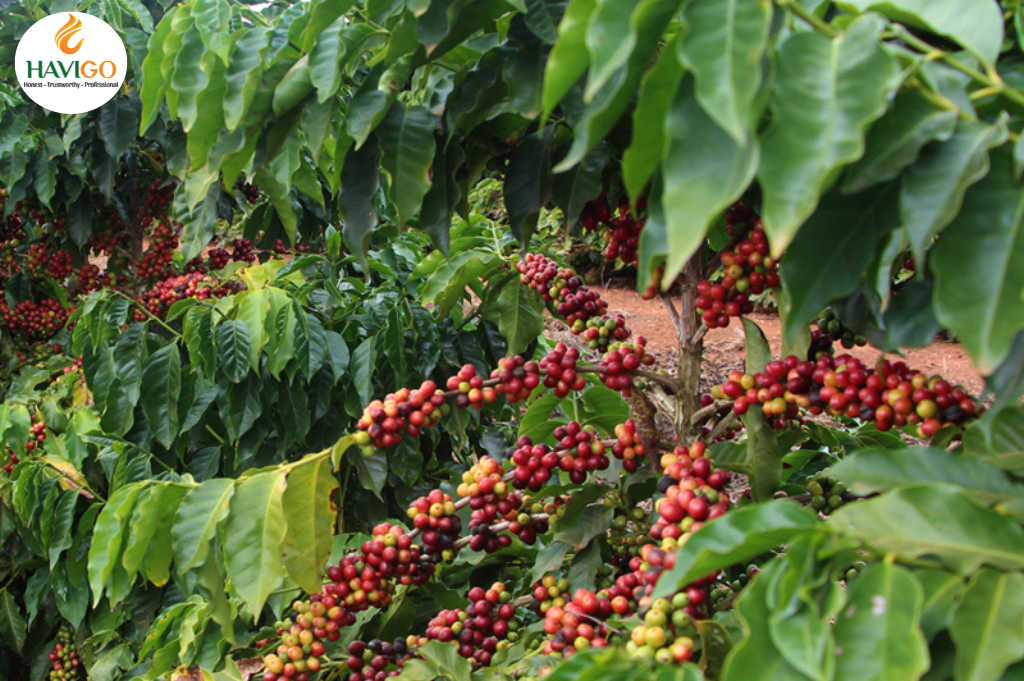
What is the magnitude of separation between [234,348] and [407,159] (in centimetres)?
127

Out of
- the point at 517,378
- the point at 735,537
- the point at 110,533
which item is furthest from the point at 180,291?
the point at 735,537

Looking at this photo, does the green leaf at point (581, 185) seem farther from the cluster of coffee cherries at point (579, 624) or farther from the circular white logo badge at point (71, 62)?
the circular white logo badge at point (71, 62)

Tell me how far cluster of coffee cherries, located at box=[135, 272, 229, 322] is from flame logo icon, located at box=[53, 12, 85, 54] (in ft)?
3.21

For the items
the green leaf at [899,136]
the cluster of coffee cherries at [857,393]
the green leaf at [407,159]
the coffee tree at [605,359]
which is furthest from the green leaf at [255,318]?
the green leaf at [899,136]

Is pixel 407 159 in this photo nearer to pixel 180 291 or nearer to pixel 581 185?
pixel 581 185

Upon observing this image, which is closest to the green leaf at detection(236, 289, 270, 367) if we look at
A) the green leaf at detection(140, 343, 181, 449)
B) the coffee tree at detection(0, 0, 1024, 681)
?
the coffee tree at detection(0, 0, 1024, 681)

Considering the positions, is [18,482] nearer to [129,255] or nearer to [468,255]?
[129,255]

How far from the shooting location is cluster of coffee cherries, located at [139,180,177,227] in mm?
3493

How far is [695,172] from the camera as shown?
59 cm

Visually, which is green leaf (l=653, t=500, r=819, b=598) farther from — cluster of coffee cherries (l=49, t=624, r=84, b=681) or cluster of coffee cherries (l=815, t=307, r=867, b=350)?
cluster of coffee cherries (l=49, t=624, r=84, b=681)

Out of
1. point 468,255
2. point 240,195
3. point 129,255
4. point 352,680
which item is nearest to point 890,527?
point 352,680

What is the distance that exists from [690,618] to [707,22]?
2.05ft

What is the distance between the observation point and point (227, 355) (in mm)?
2129

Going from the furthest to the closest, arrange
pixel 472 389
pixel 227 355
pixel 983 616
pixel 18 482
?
pixel 18 482 → pixel 227 355 → pixel 472 389 → pixel 983 616
